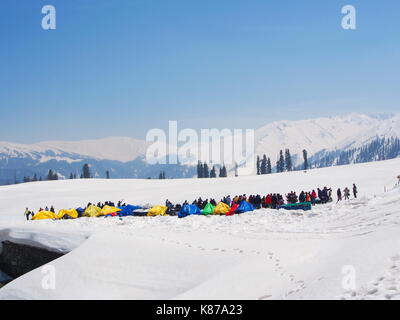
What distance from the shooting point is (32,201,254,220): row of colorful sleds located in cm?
3131

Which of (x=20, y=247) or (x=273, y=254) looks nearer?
(x=273, y=254)

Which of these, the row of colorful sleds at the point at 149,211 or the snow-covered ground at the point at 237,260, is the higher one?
the snow-covered ground at the point at 237,260

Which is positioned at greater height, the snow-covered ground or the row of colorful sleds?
the snow-covered ground

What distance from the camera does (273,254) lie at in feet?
48.6

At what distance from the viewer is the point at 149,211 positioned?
34031 millimetres

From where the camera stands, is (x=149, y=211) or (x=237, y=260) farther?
(x=149, y=211)

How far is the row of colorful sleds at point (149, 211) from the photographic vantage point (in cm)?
3131

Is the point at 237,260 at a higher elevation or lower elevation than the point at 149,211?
higher

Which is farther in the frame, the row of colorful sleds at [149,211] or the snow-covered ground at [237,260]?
the row of colorful sleds at [149,211]

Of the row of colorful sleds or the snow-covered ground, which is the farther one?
the row of colorful sleds
